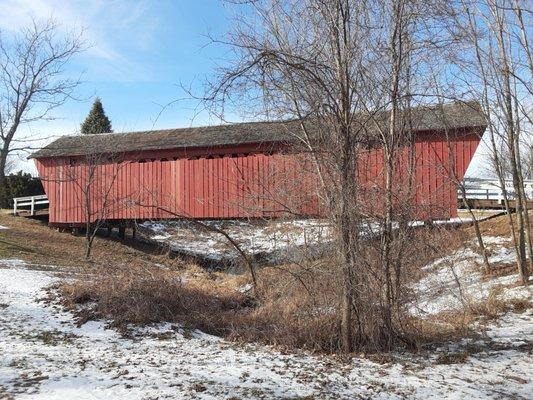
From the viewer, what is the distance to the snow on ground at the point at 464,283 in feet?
30.3

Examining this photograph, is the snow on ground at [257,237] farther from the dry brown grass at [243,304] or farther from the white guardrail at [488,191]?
the white guardrail at [488,191]

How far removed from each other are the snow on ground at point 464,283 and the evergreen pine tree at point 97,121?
30.6m

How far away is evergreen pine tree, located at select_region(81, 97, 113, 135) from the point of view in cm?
3766

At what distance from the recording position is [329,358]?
A: 615 cm

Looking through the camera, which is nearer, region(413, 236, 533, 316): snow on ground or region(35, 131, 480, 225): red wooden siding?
region(413, 236, 533, 316): snow on ground

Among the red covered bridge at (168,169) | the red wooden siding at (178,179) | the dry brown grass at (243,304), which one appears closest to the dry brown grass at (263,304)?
the dry brown grass at (243,304)

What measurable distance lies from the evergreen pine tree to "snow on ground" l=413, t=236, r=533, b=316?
30562 mm

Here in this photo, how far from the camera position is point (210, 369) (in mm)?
5496

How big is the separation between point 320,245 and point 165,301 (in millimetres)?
3007

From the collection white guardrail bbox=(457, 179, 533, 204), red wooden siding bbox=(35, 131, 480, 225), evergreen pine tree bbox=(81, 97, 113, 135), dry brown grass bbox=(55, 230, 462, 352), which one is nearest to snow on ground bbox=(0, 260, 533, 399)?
dry brown grass bbox=(55, 230, 462, 352)

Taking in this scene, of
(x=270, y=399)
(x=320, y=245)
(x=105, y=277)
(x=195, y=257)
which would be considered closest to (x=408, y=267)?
(x=320, y=245)

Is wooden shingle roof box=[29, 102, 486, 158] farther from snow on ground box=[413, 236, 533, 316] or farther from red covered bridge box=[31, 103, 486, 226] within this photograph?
snow on ground box=[413, 236, 533, 316]

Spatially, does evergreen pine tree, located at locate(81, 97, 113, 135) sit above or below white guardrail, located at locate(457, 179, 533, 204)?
above

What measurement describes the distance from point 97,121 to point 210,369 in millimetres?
35845
